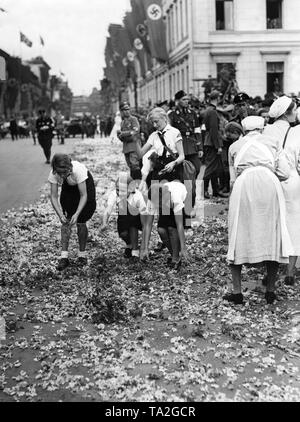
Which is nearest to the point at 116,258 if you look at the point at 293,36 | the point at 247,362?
the point at 247,362

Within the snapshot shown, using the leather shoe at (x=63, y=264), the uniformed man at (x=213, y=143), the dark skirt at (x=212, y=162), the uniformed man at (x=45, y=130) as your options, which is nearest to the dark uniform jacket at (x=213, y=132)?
the uniformed man at (x=213, y=143)

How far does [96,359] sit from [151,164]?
3.65 meters

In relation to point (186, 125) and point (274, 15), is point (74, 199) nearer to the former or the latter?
point (186, 125)

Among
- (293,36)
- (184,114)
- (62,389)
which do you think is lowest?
(62,389)

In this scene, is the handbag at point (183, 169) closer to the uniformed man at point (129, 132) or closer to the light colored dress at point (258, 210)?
the light colored dress at point (258, 210)

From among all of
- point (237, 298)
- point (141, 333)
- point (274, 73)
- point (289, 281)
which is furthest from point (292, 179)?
point (274, 73)

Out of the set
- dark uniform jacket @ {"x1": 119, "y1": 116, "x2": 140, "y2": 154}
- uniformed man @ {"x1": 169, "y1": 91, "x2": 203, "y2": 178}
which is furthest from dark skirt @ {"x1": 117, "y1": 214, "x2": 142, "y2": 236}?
dark uniform jacket @ {"x1": 119, "y1": 116, "x2": 140, "y2": 154}

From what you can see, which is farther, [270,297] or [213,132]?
[213,132]

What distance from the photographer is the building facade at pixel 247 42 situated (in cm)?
3816

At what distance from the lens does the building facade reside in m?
38.2

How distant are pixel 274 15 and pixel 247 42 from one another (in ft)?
8.29

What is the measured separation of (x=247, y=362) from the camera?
479 centimetres

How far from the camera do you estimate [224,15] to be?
38438mm
